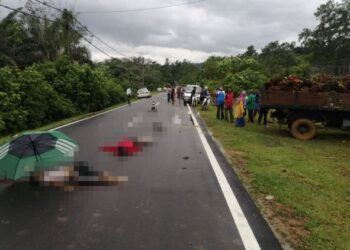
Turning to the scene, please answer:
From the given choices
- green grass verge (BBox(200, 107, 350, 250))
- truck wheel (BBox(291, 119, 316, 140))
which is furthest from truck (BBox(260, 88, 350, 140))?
green grass verge (BBox(200, 107, 350, 250))

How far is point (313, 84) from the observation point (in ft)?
47.4

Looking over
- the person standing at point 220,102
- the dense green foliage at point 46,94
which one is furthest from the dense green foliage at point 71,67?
the person standing at point 220,102

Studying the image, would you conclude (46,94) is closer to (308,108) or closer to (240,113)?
(240,113)

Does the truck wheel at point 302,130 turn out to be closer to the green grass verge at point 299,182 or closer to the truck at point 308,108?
the truck at point 308,108

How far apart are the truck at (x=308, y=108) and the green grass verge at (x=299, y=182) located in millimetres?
589

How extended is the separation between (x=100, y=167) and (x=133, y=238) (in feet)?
12.9

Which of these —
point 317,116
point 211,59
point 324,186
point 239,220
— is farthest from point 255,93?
point 211,59

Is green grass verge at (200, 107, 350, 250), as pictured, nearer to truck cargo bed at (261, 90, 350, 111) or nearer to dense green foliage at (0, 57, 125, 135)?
truck cargo bed at (261, 90, 350, 111)

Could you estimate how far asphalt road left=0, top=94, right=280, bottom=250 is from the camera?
185 inches

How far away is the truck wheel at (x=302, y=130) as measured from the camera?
14.4 metres

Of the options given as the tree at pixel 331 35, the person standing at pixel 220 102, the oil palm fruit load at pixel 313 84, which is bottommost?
the person standing at pixel 220 102

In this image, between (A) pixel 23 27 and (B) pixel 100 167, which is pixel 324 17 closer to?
(A) pixel 23 27

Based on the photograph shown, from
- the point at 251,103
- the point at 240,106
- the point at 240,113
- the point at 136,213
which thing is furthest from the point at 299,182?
the point at 251,103

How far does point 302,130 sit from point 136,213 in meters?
10.3
